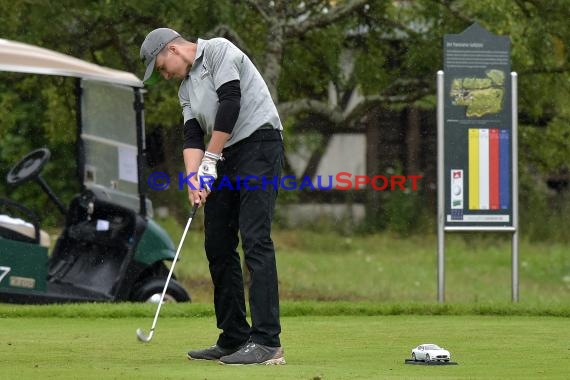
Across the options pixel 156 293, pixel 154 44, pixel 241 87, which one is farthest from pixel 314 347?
pixel 156 293

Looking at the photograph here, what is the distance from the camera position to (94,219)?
1184 centimetres

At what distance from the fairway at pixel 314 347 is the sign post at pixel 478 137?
188cm

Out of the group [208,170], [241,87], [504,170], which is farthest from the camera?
[504,170]

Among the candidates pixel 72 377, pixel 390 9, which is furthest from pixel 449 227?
pixel 72 377

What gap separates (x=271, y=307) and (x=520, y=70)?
7648mm

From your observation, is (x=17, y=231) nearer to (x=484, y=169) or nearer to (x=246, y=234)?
(x=484, y=169)

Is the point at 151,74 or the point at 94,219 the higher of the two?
the point at 151,74

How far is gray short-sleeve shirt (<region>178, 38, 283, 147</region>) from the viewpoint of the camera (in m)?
6.79

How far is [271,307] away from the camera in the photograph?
6781 millimetres

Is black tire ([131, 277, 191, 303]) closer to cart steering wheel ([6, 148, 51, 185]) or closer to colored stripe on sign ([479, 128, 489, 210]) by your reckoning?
cart steering wheel ([6, 148, 51, 185])

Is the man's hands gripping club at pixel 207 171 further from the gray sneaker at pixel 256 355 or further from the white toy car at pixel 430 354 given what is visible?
the white toy car at pixel 430 354

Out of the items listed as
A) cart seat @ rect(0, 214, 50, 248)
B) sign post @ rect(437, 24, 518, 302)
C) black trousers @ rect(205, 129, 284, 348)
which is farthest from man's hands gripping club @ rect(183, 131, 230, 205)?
sign post @ rect(437, 24, 518, 302)

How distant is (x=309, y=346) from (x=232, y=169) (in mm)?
1200

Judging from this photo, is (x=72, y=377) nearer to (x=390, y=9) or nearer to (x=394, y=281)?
(x=390, y=9)
